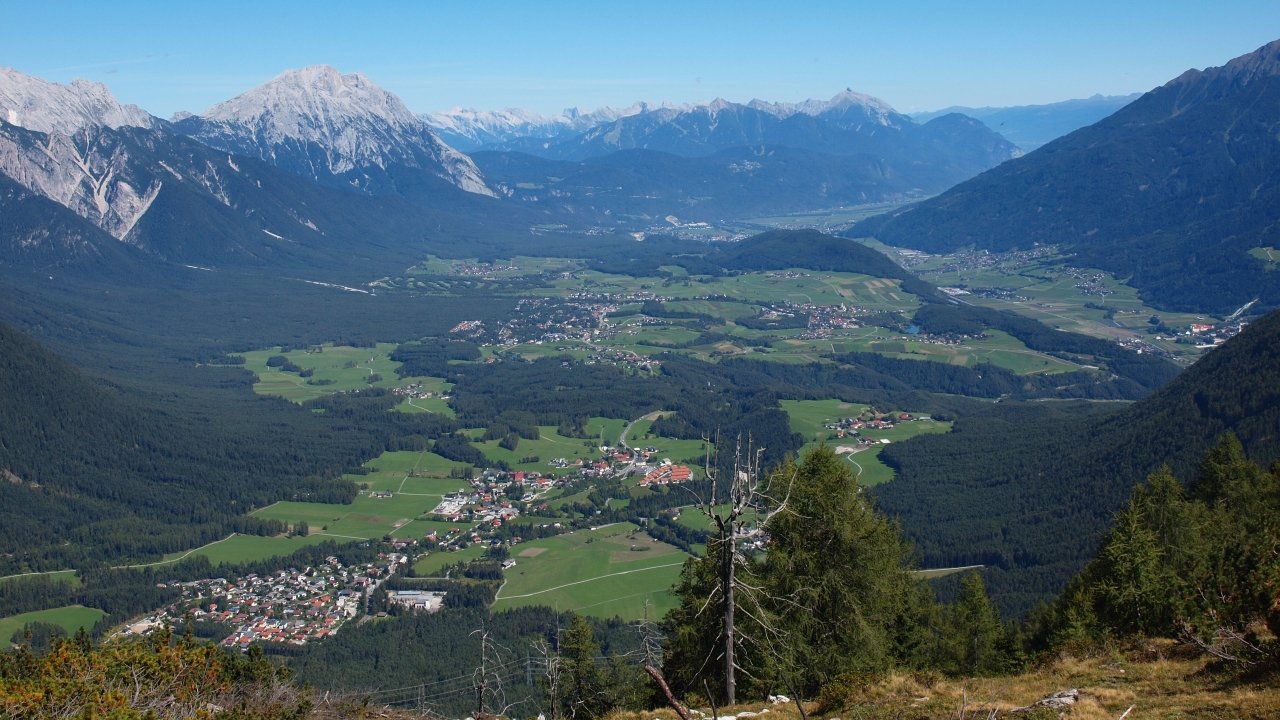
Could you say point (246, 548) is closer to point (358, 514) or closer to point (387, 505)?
point (358, 514)

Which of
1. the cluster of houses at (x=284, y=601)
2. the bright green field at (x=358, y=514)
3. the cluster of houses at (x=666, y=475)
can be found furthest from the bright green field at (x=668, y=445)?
the cluster of houses at (x=284, y=601)

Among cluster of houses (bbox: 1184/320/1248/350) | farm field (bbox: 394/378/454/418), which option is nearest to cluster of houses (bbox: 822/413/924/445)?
farm field (bbox: 394/378/454/418)

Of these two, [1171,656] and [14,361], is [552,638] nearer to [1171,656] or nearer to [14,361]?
[1171,656]

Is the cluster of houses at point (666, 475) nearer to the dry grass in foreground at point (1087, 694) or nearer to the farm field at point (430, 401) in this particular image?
the farm field at point (430, 401)

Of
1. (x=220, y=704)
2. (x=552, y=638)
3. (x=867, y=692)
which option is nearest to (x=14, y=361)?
(x=552, y=638)

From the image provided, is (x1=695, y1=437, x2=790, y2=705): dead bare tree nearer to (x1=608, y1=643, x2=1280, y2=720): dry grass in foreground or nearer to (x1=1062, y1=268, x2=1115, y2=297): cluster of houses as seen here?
(x1=608, y1=643, x2=1280, y2=720): dry grass in foreground

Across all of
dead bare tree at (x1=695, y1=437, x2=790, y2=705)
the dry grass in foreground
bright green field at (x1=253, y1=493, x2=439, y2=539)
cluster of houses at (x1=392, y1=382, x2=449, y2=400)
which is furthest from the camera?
cluster of houses at (x1=392, y1=382, x2=449, y2=400)

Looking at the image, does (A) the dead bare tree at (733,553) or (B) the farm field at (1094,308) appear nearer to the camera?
(A) the dead bare tree at (733,553)
